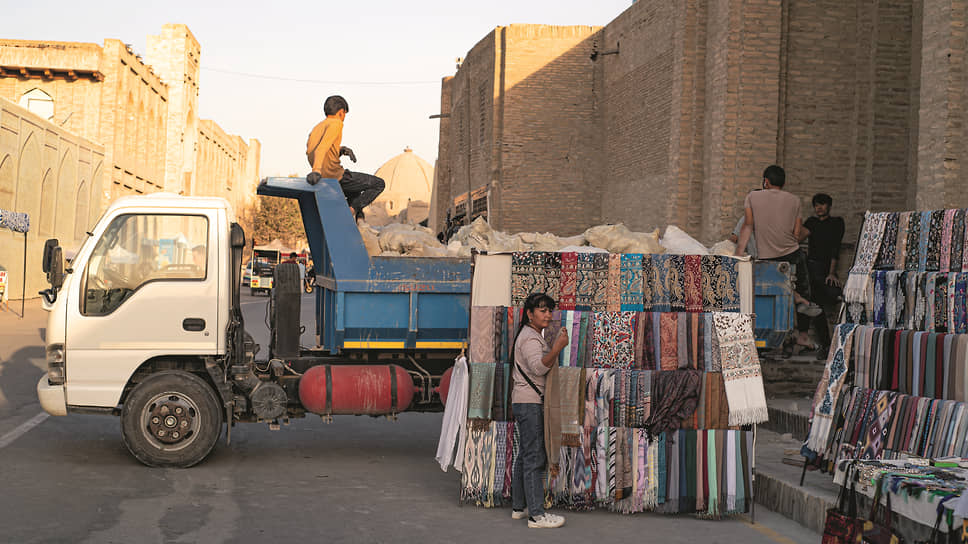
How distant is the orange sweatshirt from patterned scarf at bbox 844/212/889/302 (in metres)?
4.69

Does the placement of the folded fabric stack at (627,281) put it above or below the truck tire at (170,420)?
above

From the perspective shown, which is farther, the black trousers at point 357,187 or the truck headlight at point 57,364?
the black trousers at point 357,187

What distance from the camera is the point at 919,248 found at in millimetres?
6699

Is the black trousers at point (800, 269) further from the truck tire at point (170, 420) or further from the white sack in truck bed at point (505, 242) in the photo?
the truck tire at point (170, 420)

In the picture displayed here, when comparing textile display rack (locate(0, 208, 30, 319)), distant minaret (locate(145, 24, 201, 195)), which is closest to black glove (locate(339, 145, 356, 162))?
textile display rack (locate(0, 208, 30, 319))

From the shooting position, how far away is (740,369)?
7.08 meters

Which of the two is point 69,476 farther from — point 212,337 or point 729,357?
point 729,357

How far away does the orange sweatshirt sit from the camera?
920cm

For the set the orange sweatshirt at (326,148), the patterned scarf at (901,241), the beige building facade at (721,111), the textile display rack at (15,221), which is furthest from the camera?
the textile display rack at (15,221)

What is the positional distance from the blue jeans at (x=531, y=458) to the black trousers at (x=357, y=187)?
353 cm

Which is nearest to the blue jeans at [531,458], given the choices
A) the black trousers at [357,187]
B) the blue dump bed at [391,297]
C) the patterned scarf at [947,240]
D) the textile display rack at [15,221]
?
the blue dump bed at [391,297]

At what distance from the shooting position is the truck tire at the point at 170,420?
25.9ft

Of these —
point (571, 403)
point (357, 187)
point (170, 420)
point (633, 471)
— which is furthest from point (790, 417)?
point (170, 420)

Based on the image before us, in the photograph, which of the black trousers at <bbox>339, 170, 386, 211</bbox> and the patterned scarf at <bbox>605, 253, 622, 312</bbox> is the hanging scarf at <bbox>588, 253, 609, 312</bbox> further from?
the black trousers at <bbox>339, 170, 386, 211</bbox>
